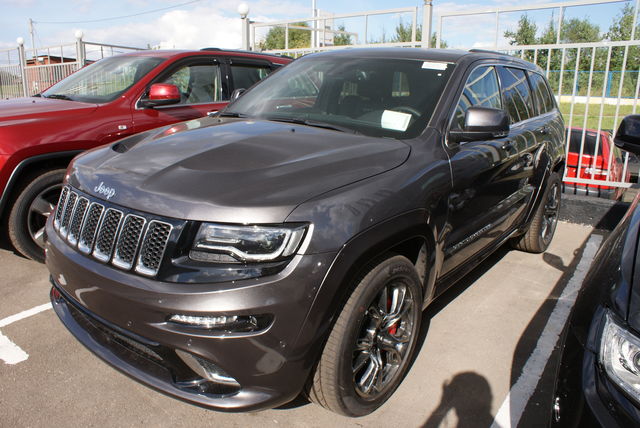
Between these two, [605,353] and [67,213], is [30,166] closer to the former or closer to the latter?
[67,213]

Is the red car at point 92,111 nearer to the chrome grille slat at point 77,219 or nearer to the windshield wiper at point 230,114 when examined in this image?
the windshield wiper at point 230,114

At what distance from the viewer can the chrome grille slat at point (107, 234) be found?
2193 mm

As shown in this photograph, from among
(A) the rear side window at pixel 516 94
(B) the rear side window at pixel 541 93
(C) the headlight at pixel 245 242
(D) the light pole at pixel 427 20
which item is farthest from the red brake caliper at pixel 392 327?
(D) the light pole at pixel 427 20

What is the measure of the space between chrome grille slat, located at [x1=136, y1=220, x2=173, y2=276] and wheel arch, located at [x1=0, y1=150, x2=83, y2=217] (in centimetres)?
239

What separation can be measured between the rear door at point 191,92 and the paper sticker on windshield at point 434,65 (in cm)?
264

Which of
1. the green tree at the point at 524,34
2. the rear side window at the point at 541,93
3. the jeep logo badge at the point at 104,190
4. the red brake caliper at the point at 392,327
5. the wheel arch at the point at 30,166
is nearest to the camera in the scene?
the jeep logo badge at the point at 104,190

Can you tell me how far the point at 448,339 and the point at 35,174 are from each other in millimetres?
3371

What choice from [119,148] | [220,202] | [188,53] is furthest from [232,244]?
[188,53]

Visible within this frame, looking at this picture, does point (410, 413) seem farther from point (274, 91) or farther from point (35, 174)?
point (35, 174)

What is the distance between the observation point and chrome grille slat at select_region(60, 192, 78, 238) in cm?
253

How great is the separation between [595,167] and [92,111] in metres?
6.10

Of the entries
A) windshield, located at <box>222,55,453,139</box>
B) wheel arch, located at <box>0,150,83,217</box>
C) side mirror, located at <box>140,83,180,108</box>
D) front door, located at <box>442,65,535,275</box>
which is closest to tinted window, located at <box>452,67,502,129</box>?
front door, located at <box>442,65,535,275</box>

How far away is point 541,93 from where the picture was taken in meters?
4.78

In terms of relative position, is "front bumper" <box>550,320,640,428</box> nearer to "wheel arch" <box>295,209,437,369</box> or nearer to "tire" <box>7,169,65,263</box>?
"wheel arch" <box>295,209,437,369</box>
